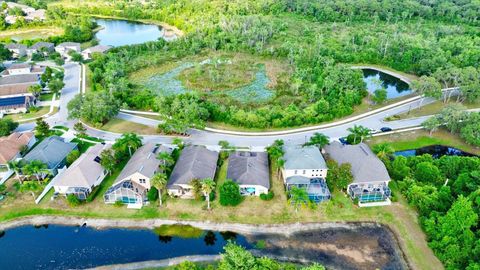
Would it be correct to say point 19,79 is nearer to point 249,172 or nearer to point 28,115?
point 28,115

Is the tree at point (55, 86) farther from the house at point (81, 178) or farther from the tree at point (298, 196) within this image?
the tree at point (298, 196)

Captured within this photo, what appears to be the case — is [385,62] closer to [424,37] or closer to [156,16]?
[424,37]

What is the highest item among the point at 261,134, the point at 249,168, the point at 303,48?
the point at 303,48

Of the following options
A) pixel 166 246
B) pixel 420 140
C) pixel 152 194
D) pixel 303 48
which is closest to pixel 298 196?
pixel 166 246

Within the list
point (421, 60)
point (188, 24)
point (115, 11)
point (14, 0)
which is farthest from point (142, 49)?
point (14, 0)

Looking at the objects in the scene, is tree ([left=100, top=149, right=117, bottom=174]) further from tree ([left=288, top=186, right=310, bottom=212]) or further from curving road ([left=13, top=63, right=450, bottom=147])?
tree ([left=288, top=186, right=310, bottom=212])
